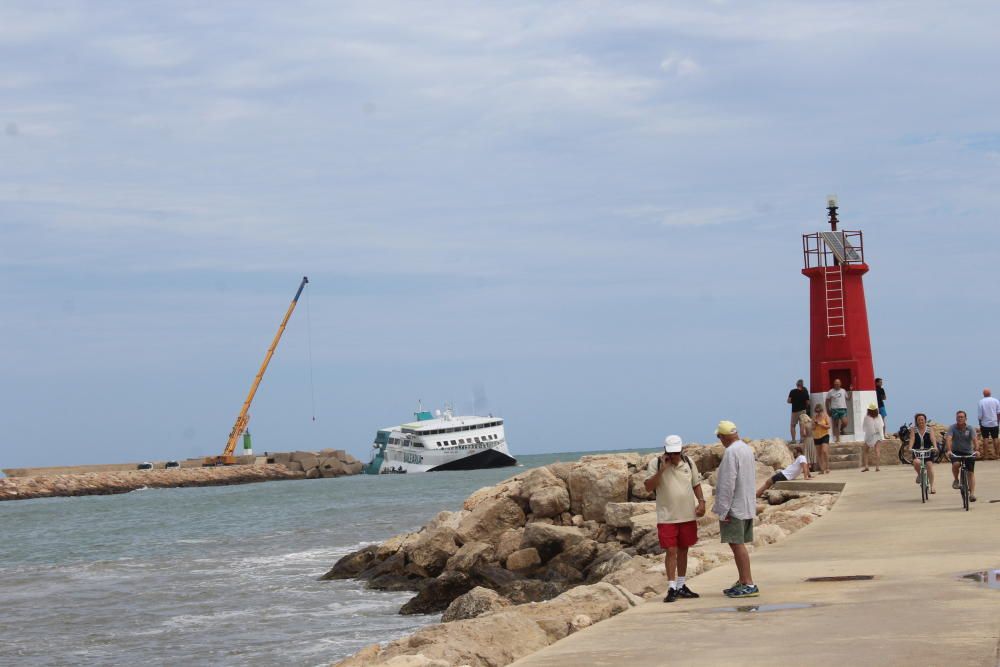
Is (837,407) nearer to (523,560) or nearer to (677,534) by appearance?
(523,560)

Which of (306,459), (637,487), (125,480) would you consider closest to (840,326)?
(637,487)

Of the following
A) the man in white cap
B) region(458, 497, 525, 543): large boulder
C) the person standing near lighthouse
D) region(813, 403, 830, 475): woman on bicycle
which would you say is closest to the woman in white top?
region(813, 403, 830, 475): woman on bicycle

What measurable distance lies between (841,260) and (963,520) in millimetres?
14342

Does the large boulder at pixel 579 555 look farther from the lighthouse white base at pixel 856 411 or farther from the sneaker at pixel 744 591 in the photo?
the lighthouse white base at pixel 856 411

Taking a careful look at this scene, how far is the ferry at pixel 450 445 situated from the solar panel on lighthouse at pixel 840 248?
233ft

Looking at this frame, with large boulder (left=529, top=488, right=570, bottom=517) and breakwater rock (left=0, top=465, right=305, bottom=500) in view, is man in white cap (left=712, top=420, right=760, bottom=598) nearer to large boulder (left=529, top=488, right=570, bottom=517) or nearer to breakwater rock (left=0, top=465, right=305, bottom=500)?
large boulder (left=529, top=488, right=570, bottom=517)

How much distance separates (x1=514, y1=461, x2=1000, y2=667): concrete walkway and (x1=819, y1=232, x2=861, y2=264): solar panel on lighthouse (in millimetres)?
14684

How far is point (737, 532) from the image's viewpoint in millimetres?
8805

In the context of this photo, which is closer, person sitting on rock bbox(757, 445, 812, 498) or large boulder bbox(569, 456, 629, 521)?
person sitting on rock bbox(757, 445, 812, 498)

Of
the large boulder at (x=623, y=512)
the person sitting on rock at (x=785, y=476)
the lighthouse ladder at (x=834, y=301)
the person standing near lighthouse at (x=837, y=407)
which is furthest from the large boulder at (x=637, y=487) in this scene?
the lighthouse ladder at (x=834, y=301)

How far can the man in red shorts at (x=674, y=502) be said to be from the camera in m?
9.23

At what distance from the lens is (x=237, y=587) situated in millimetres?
21281

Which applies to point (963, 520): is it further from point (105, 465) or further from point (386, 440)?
point (105, 465)

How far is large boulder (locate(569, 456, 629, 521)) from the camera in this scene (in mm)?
19516
